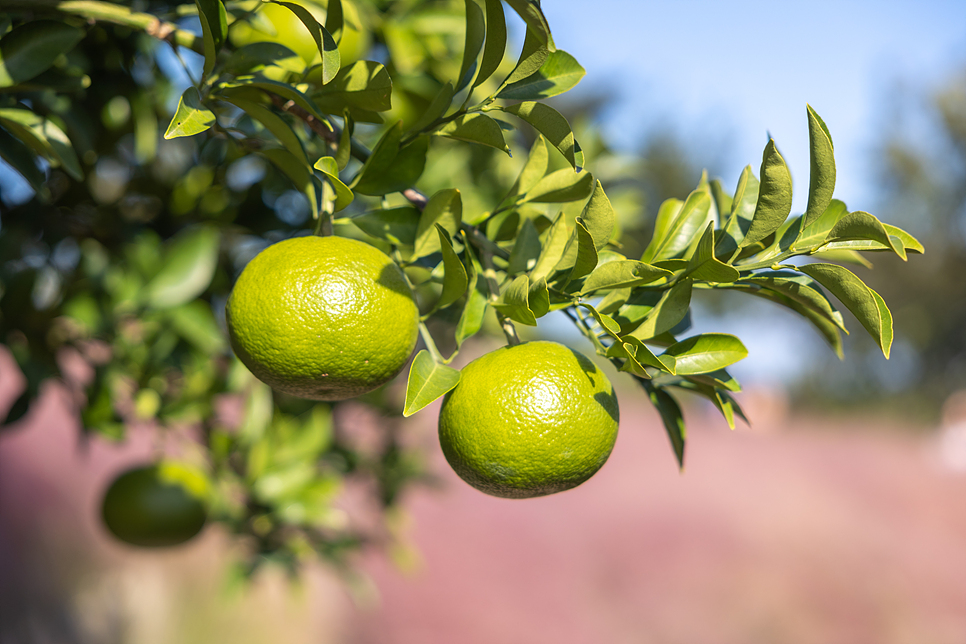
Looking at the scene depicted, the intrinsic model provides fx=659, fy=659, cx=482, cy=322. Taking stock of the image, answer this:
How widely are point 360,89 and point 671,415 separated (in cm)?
33

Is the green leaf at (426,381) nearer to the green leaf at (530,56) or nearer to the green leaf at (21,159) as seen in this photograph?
the green leaf at (530,56)

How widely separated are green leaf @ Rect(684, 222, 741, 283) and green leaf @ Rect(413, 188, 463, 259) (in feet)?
0.54

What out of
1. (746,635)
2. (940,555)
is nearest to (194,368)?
(746,635)

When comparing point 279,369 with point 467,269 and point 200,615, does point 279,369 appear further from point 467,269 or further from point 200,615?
point 200,615

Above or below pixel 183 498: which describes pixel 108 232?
above

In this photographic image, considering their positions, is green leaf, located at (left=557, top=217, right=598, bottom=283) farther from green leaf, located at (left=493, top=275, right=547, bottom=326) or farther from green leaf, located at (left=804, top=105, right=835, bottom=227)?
green leaf, located at (left=804, top=105, right=835, bottom=227)

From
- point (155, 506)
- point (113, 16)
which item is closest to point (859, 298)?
point (113, 16)

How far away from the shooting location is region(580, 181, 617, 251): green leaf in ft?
1.39

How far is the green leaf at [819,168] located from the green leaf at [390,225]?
284mm

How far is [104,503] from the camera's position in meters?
0.98

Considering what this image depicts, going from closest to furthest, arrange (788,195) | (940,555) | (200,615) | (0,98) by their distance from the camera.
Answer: (788,195)
(0,98)
(200,615)
(940,555)

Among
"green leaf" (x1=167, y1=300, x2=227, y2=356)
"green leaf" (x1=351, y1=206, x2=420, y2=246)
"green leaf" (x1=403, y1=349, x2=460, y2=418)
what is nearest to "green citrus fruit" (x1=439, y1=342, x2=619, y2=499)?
"green leaf" (x1=403, y1=349, x2=460, y2=418)

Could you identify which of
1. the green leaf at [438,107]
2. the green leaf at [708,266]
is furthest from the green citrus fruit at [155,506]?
the green leaf at [708,266]

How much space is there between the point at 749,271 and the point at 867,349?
1221 centimetres
